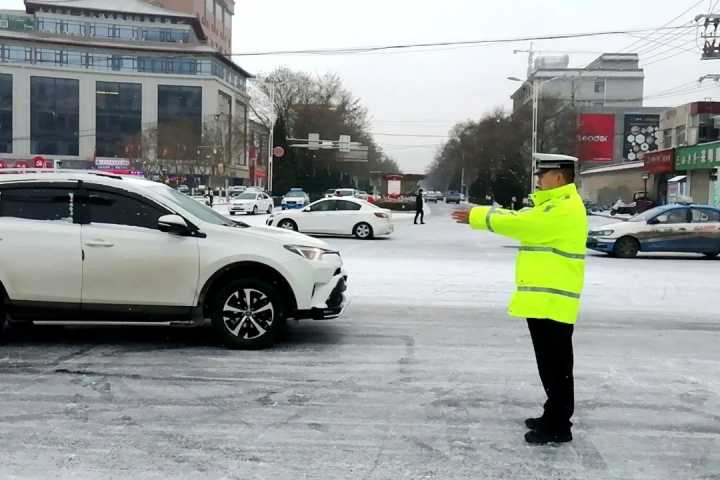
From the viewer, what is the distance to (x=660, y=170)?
164ft

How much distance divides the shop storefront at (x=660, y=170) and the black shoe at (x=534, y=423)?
45.9 m

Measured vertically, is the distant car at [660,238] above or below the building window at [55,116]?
below

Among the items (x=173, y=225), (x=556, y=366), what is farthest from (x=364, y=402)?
(x=173, y=225)

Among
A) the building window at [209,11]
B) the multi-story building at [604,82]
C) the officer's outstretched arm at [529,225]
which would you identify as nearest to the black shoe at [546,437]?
the officer's outstretched arm at [529,225]

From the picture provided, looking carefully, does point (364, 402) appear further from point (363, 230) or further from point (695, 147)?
point (695, 147)

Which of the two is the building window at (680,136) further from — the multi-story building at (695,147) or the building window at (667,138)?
the building window at (667,138)

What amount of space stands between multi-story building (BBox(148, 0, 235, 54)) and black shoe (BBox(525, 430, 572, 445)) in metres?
103

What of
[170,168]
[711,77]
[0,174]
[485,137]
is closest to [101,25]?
[170,168]

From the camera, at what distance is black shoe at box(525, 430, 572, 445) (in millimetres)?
4930

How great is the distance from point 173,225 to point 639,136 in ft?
335

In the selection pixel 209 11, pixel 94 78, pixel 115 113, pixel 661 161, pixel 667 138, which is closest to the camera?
pixel 661 161

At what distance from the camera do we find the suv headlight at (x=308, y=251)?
750cm

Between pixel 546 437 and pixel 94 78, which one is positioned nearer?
pixel 546 437

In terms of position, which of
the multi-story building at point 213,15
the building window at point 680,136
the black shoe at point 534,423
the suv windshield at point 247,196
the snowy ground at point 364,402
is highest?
the multi-story building at point 213,15
